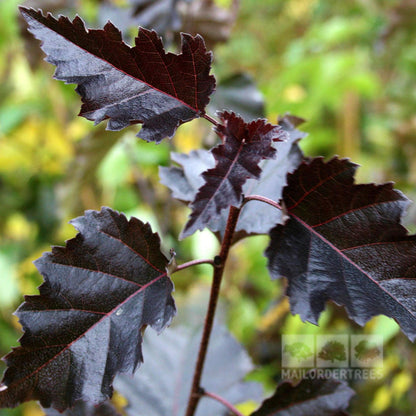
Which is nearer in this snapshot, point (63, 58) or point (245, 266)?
point (63, 58)

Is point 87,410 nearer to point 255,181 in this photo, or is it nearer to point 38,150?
point 255,181

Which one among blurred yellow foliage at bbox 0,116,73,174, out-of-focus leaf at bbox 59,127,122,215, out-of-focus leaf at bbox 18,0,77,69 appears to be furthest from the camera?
blurred yellow foliage at bbox 0,116,73,174

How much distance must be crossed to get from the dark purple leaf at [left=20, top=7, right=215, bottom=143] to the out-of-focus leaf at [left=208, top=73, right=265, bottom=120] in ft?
1.69

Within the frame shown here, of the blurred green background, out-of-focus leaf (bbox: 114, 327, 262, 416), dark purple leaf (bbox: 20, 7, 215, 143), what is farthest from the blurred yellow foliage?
dark purple leaf (bbox: 20, 7, 215, 143)

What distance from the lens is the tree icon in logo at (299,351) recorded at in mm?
616

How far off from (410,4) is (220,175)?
1.24m

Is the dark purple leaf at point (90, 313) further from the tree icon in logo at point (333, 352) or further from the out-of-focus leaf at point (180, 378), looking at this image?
the tree icon in logo at point (333, 352)

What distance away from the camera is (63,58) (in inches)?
12.5

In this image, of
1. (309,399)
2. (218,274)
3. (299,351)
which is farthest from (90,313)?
(299,351)

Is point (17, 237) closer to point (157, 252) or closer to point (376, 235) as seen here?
point (157, 252)

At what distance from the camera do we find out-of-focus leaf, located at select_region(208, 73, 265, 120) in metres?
0.87

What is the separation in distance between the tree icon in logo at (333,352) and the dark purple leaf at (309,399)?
0.56ft

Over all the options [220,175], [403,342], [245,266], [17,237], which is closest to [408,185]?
[403,342]

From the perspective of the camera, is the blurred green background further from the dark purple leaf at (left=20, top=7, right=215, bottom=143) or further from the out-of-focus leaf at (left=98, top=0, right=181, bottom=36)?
the dark purple leaf at (left=20, top=7, right=215, bottom=143)
